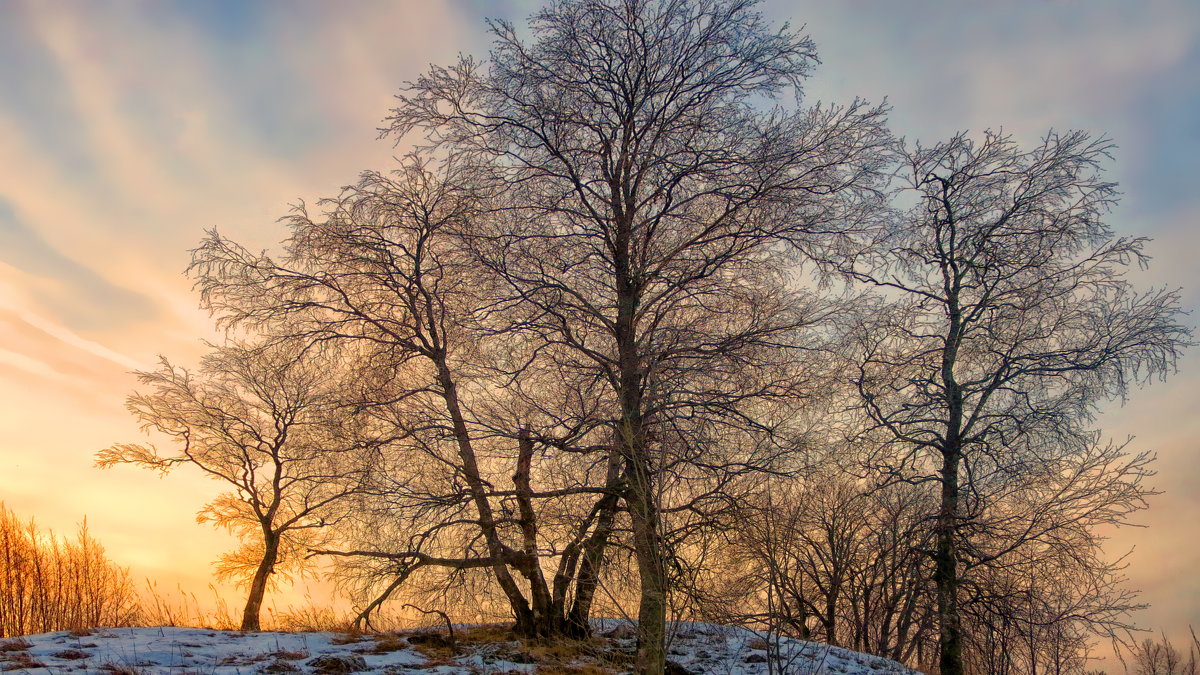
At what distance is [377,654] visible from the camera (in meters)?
9.80

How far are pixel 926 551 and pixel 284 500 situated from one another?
513 inches

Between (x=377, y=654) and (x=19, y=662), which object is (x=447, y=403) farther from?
(x=19, y=662)

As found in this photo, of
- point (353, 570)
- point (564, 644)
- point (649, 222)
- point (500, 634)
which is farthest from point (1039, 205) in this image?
point (353, 570)

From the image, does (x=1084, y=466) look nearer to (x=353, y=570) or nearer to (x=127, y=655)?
(x=353, y=570)

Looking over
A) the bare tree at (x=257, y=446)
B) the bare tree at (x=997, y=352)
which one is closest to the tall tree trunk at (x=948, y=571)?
the bare tree at (x=997, y=352)

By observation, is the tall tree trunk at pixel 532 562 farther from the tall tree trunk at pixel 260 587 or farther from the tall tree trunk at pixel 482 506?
the tall tree trunk at pixel 260 587

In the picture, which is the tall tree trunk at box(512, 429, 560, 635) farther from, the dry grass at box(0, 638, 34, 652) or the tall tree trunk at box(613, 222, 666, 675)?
the dry grass at box(0, 638, 34, 652)

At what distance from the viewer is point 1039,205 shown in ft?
39.7

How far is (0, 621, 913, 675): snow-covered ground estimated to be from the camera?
8445 millimetres

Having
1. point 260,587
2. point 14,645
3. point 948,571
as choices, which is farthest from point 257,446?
point 948,571

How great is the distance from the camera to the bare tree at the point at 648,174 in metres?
9.73

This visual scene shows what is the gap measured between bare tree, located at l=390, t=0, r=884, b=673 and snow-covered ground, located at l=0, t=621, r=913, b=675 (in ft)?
7.88

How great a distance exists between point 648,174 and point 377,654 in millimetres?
6934

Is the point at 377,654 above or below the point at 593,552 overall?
below
